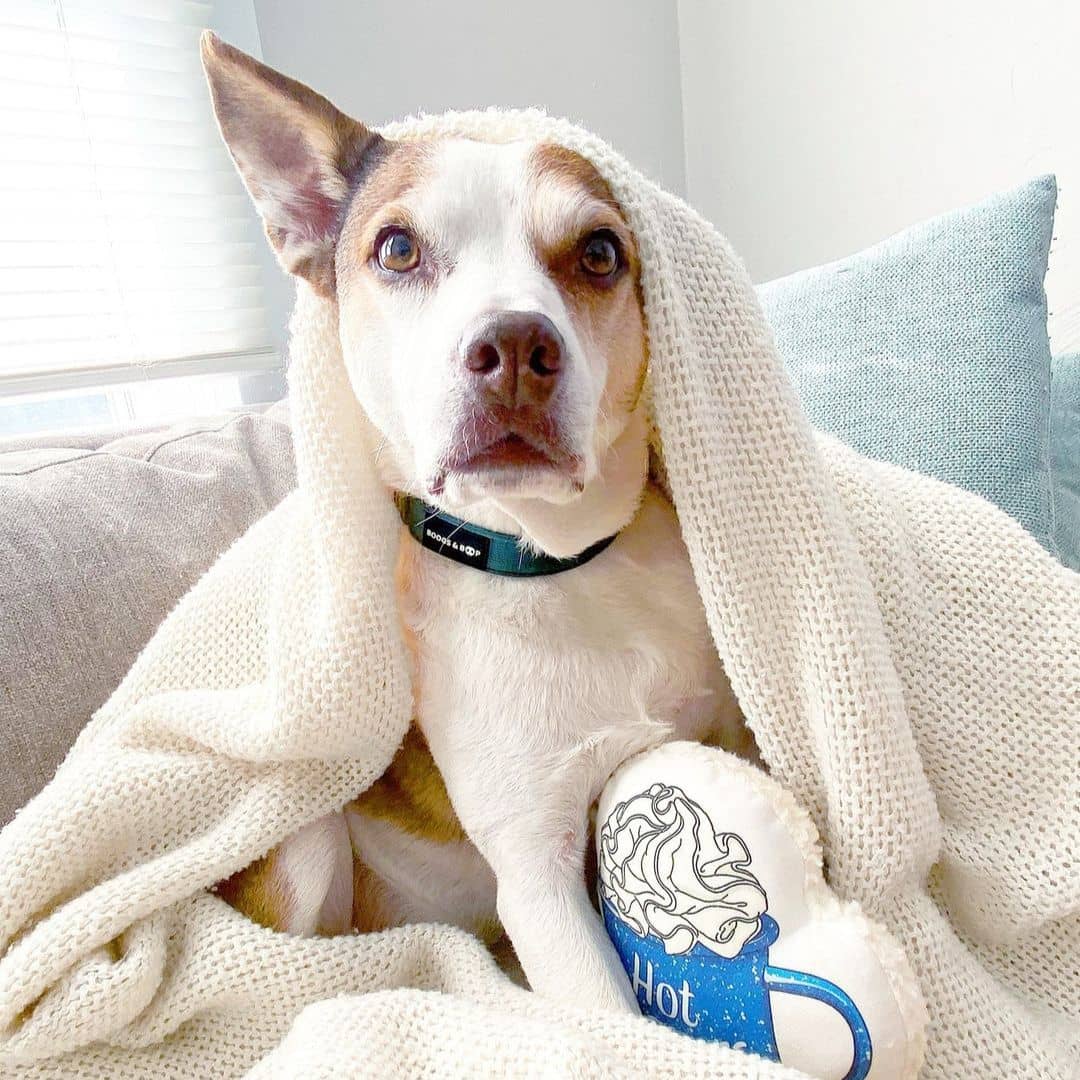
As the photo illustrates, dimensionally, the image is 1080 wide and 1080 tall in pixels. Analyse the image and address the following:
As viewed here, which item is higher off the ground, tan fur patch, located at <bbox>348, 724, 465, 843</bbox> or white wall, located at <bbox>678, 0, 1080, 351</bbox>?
white wall, located at <bbox>678, 0, 1080, 351</bbox>

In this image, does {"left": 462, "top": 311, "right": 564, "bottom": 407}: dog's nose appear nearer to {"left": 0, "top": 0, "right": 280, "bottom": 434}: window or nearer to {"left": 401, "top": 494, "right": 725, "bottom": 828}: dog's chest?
{"left": 401, "top": 494, "right": 725, "bottom": 828}: dog's chest

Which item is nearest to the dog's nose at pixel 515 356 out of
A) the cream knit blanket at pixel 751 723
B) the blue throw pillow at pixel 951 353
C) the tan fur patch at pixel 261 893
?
the cream knit blanket at pixel 751 723

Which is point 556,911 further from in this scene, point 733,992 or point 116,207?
point 116,207

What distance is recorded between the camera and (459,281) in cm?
78

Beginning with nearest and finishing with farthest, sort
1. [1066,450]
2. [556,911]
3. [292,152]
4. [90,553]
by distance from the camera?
[556,911] → [292,152] → [90,553] → [1066,450]

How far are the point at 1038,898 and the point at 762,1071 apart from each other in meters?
0.29

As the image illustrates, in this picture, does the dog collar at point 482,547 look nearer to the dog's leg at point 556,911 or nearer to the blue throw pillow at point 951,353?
the dog's leg at point 556,911

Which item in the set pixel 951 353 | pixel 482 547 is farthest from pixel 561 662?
pixel 951 353

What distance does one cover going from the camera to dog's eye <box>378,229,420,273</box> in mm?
833

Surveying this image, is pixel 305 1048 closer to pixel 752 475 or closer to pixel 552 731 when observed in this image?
pixel 552 731

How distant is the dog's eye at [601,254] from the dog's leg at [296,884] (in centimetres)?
61

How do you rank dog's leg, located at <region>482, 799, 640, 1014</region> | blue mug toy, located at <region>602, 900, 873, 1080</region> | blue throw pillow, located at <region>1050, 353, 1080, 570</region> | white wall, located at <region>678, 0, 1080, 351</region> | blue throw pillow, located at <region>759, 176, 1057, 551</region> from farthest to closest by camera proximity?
1. white wall, located at <region>678, 0, 1080, 351</region>
2. blue throw pillow, located at <region>1050, 353, 1080, 570</region>
3. blue throw pillow, located at <region>759, 176, 1057, 551</region>
4. dog's leg, located at <region>482, 799, 640, 1014</region>
5. blue mug toy, located at <region>602, 900, 873, 1080</region>

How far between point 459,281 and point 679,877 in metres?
0.52

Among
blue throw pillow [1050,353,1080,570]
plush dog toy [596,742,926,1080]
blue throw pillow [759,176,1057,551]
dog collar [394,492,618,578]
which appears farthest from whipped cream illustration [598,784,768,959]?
blue throw pillow [1050,353,1080,570]
